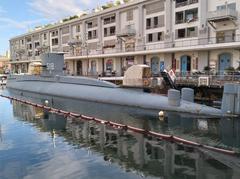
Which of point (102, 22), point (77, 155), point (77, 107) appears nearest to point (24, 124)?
point (77, 107)

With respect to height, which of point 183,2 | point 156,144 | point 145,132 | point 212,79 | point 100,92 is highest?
point 183,2

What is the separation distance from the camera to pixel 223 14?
47000 mm

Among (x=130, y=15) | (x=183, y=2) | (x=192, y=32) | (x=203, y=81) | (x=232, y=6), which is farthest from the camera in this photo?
(x=130, y=15)

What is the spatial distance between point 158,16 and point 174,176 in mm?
52232

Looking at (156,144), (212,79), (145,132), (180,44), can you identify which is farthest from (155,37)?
(156,144)

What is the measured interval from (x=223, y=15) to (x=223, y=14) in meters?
0.17

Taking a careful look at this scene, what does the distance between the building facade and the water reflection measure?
82.3 feet

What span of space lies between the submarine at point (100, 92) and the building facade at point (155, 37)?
55.1 ft

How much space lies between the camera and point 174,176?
13.9 m

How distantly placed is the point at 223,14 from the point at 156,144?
3475cm

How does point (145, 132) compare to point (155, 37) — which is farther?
point (155, 37)

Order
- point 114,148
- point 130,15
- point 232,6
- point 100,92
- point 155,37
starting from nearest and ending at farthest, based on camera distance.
→ point 114,148 < point 100,92 < point 232,6 < point 155,37 < point 130,15

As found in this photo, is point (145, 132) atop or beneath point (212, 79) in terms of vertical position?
beneath

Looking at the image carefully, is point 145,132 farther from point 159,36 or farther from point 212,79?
point 159,36
